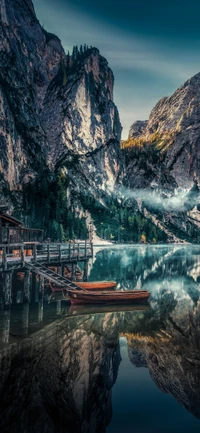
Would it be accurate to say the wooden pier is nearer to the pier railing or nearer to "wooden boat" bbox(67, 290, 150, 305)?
the pier railing

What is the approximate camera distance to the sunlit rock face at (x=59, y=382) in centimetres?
1220

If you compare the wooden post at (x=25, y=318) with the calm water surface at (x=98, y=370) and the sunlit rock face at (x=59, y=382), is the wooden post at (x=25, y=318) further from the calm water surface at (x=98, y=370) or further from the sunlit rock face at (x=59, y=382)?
the sunlit rock face at (x=59, y=382)

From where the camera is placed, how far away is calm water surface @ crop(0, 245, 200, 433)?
40.9 feet

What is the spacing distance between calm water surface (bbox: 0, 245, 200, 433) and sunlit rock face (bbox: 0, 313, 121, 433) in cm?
4

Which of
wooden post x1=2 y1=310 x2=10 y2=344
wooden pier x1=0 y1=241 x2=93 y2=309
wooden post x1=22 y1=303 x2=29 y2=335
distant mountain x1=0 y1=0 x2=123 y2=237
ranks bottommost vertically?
wooden post x1=22 y1=303 x2=29 y2=335

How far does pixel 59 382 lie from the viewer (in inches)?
591

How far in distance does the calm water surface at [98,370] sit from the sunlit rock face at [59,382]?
0.04 m

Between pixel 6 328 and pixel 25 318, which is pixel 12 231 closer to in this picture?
pixel 25 318

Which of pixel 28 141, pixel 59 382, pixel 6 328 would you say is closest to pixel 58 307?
pixel 6 328

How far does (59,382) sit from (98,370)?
244cm

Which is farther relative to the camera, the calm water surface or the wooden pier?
the wooden pier

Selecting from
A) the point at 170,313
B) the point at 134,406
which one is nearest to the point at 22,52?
the point at 170,313

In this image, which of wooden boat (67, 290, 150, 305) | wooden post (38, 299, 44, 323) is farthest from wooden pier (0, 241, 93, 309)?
wooden post (38, 299, 44, 323)

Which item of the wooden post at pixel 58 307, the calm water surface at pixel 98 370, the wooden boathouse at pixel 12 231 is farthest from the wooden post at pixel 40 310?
the wooden boathouse at pixel 12 231
